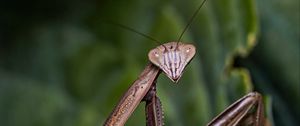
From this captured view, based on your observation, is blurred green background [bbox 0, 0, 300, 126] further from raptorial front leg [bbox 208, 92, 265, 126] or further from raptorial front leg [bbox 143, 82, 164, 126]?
raptorial front leg [bbox 143, 82, 164, 126]

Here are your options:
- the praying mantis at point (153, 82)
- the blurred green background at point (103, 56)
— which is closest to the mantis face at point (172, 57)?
the praying mantis at point (153, 82)

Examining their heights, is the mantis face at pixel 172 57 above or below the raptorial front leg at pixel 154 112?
above

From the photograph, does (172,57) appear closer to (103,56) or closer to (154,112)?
(154,112)

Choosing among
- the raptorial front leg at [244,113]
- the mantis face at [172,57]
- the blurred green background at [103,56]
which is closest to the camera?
the mantis face at [172,57]

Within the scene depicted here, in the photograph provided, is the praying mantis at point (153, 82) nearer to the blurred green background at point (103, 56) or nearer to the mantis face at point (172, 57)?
the mantis face at point (172, 57)

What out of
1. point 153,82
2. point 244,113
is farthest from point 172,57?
point 244,113

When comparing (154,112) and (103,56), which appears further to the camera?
(103,56)
